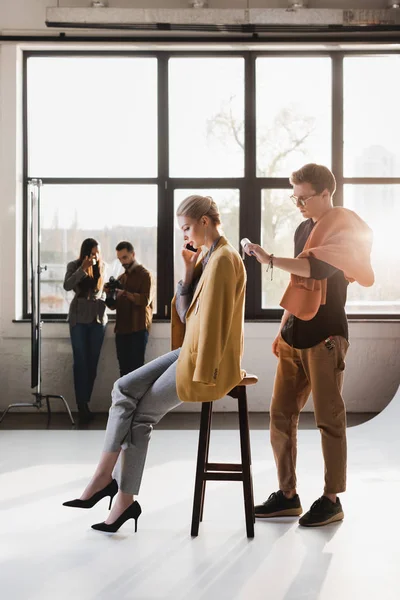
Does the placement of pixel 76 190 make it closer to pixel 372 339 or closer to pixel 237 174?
pixel 237 174

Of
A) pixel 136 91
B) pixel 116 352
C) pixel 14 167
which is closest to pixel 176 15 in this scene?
pixel 136 91

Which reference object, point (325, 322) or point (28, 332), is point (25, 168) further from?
point (325, 322)

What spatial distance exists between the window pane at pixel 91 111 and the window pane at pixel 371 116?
5.59 feet

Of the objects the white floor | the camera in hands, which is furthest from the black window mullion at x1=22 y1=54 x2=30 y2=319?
the white floor

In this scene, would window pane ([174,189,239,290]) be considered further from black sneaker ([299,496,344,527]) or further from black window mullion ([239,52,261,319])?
black sneaker ([299,496,344,527])

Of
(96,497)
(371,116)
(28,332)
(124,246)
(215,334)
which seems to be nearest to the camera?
(215,334)

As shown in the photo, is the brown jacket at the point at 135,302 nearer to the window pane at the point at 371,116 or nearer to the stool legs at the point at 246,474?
the window pane at the point at 371,116

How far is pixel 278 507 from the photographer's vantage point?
11.0 ft

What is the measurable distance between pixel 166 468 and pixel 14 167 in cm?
335

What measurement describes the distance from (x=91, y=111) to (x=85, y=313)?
187 cm

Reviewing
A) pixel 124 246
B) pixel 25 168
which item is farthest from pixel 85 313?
pixel 25 168

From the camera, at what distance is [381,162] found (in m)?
6.84

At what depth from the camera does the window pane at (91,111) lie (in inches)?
266

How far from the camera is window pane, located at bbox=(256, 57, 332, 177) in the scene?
676 cm
